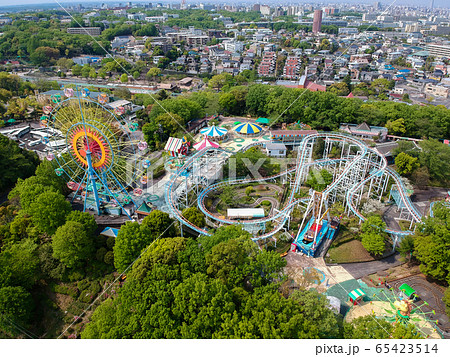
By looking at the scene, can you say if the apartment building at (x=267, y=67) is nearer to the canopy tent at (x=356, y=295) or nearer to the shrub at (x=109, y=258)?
the shrub at (x=109, y=258)

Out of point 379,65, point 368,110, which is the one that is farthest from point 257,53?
point 368,110

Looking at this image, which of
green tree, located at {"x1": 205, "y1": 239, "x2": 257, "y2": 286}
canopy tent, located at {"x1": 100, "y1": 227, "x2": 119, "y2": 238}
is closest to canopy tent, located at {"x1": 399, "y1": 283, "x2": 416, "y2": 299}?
green tree, located at {"x1": 205, "y1": 239, "x2": 257, "y2": 286}

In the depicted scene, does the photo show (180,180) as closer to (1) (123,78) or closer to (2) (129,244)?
(2) (129,244)

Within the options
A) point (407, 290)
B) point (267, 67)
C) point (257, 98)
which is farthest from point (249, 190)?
point (267, 67)

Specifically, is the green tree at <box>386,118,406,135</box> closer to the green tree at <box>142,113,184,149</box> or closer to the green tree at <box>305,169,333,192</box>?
the green tree at <box>305,169,333,192</box>

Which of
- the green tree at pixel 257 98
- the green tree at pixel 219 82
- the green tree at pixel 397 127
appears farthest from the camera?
the green tree at pixel 219 82

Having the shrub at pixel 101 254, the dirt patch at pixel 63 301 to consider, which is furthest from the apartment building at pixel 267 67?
the dirt patch at pixel 63 301
